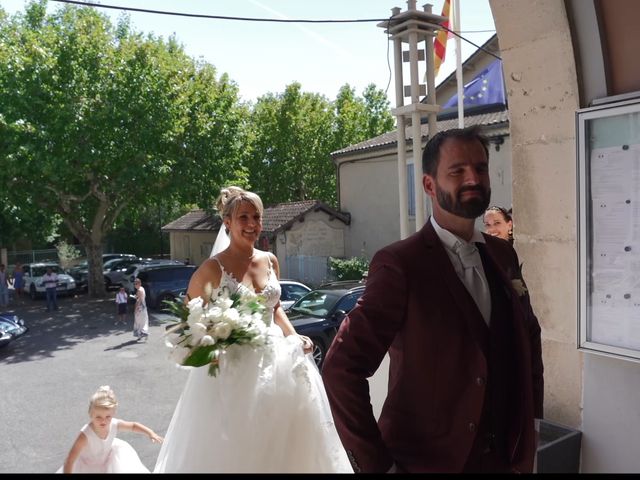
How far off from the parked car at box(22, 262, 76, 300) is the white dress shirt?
81.2 ft

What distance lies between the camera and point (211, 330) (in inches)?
129

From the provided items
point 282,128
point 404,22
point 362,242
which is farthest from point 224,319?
point 282,128

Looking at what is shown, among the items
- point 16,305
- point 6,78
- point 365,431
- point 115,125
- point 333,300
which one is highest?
point 6,78

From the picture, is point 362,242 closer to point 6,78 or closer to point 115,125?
point 115,125

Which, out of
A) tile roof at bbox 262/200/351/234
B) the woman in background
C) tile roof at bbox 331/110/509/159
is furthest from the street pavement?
tile roof at bbox 262/200/351/234

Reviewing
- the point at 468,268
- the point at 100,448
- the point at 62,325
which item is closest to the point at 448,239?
the point at 468,268

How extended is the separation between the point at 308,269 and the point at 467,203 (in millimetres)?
21692

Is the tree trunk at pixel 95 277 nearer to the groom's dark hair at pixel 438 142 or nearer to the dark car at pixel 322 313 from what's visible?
the dark car at pixel 322 313

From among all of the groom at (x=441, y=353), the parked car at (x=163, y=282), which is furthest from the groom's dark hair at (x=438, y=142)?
the parked car at (x=163, y=282)

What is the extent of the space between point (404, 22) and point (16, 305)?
73.0 feet

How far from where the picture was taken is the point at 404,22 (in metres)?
5.27

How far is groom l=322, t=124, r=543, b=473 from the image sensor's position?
74.3 inches

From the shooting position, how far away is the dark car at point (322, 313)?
10344 mm

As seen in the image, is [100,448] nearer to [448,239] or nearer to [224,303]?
[224,303]
